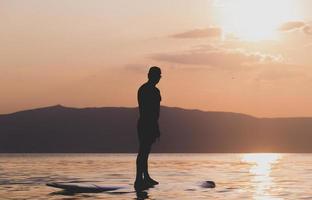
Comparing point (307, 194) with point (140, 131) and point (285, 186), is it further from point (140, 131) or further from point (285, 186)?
point (140, 131)

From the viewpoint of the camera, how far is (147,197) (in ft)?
57.4

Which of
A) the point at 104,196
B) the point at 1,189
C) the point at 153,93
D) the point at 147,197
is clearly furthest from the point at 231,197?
the point at 1,189

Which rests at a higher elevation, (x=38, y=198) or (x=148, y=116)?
(x=148, y=116)

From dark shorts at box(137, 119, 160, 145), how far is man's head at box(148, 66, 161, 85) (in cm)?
137

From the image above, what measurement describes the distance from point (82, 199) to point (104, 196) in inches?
35.3

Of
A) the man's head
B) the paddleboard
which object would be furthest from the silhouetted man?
the paddleboard

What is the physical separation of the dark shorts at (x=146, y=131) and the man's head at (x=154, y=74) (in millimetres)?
1371

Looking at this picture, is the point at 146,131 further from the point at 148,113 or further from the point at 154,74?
the point at 154,74

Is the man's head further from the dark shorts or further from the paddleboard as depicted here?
the paddleboard

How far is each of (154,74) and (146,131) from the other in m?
1.90

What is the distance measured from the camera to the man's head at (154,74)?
21219mm

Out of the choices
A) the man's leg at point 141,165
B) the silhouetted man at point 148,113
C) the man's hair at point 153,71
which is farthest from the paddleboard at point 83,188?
the man's hair at point 153,71

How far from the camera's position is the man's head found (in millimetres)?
21219

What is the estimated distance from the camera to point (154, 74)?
69.6 ft
